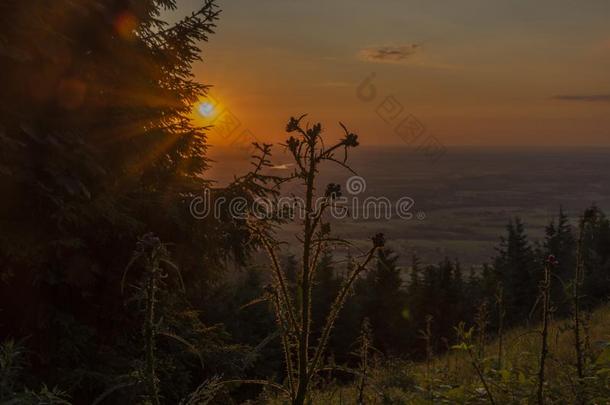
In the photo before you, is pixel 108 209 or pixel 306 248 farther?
pixel 108 209

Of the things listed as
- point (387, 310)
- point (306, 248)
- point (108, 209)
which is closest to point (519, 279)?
point (387, 310)

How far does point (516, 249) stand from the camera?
5522 cm

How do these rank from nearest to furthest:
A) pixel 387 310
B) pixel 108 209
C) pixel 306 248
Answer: pixel 306 248 → pixel 108 209 → pixel 387 310

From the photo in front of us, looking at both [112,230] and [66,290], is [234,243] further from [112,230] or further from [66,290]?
[66,290]

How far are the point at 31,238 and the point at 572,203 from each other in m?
223

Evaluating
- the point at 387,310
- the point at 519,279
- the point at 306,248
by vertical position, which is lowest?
the point at 387,310

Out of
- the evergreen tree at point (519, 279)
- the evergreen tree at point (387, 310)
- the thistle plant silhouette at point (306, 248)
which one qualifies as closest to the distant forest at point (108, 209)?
the thistle plant silhouette at point (306, 248)

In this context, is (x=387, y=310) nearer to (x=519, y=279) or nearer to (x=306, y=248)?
(x=519, y=279)

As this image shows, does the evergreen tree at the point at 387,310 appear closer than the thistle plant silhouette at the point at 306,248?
Result: No

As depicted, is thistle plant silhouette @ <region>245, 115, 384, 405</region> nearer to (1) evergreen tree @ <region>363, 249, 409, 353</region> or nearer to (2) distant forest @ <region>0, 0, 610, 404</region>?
(2) distant forest @ <region>0, 0, 610, 404</region>

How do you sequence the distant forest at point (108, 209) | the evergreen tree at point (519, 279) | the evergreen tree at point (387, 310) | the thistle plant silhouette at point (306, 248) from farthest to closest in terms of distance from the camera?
the evergreen tree at point (519, 279) < the evergreen tree at point (387, 310) < the distant forest at point (108, 209) < the thistle plant silhouette at point (306, 248)

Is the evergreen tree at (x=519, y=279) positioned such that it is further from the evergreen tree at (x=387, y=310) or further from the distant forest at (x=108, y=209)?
the distant forest at (x=108, y=209)

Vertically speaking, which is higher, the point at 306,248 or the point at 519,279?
the point at 306,248

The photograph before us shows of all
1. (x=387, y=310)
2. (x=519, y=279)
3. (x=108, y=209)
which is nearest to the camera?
(x=108, y=209)
